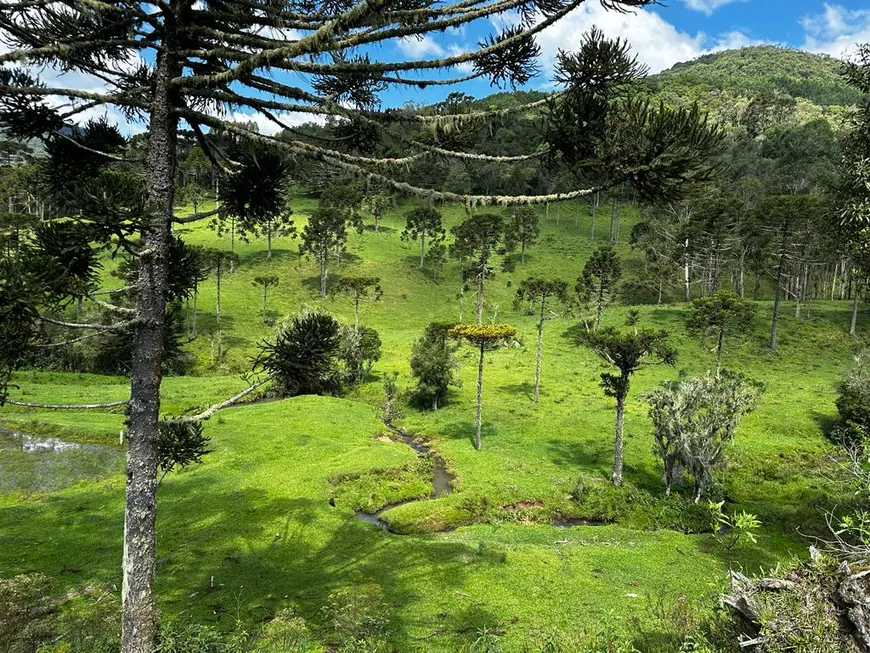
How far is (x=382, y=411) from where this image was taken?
137ft

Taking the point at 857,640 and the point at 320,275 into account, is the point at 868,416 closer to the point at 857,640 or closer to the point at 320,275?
the point at 857,640

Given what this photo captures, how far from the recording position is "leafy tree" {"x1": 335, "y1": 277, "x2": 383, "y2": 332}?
2189 inches

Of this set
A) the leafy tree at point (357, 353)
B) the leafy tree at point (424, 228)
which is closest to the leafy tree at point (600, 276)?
the leafy tree at point (357, 353)

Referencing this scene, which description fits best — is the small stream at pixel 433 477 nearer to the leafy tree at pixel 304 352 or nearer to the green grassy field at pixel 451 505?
the green grassy field at pixel 451 505

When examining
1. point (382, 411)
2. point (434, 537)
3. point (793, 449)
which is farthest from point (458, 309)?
point (434, 537)

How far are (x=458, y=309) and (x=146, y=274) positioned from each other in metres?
68.5

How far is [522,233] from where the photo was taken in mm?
94750

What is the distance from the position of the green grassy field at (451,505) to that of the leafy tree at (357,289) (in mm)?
9753

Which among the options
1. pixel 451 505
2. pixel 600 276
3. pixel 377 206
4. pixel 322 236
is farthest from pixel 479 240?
pixel 451 505

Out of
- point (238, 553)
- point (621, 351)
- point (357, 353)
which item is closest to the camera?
point (238, 553)

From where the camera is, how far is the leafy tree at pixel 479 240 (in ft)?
195

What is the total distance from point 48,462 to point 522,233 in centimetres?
8250

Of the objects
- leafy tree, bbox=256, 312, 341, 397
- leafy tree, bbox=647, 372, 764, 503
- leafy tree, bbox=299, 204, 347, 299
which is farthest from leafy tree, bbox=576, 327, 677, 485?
leafy tree, bbox=299, 204, 347, 299

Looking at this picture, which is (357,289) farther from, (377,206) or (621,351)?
(377,206)
